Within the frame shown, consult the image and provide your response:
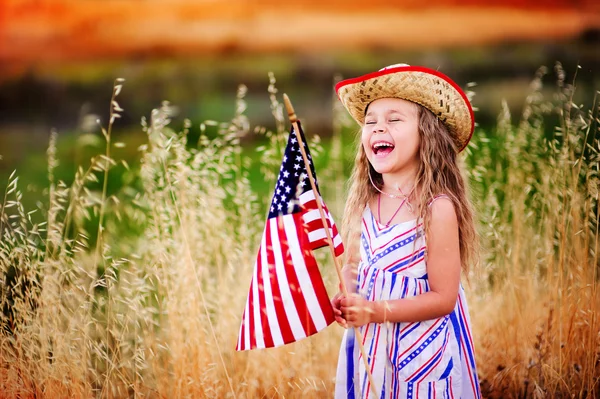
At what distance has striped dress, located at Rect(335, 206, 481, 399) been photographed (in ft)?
6.75

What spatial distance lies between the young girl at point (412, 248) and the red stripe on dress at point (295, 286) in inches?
4.3

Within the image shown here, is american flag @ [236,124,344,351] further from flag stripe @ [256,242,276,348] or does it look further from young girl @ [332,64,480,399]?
young girl @ [332,64,480,399]

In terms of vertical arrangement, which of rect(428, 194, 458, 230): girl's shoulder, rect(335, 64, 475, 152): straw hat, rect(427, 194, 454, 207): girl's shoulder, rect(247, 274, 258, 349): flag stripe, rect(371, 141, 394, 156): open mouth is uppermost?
rect(335, 64, 475, 152): straw hat

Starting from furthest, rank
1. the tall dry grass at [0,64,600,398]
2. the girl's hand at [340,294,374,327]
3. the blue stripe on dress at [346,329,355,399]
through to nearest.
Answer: the tall dry grass at [0,64,600,398] < the blue stripe on dress at [346,329,355,399] < the girl's hand at [340,294,374,327]

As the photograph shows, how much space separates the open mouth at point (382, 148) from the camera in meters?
2.09

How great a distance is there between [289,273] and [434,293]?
0.46 metres

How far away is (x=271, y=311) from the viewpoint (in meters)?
2.04

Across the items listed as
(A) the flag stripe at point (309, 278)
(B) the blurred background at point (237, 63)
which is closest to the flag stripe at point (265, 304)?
(A) the flag stripe at point (309, 278)

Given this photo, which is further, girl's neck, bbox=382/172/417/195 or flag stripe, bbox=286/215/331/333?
girl's neck, bbox=382/172/417/195

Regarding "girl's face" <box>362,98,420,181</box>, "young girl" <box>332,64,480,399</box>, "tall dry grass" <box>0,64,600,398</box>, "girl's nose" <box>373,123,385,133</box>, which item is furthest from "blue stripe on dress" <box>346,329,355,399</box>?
"girl's nose" <box>373,123,385,133</box>

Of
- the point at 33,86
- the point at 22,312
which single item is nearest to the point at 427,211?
the point at 22,312

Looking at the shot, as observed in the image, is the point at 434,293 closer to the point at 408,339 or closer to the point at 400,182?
the point at 408,339

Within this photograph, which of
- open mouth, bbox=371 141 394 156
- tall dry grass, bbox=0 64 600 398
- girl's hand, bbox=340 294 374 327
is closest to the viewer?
girl's hand, bbox=340 294 374 327

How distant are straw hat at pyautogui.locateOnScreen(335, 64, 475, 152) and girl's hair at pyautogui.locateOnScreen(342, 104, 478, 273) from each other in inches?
1.8
